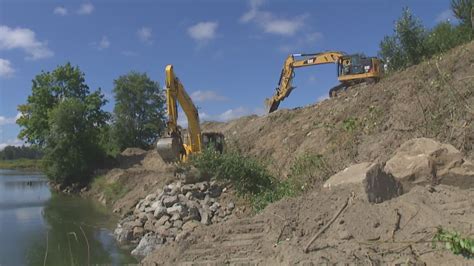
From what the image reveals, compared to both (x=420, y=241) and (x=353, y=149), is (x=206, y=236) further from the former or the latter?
(x=353, y=149)

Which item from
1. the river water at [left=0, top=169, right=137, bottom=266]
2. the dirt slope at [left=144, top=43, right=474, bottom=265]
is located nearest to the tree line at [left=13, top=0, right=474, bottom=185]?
the river water at [left=0, top=169, right=137, bottom=266]

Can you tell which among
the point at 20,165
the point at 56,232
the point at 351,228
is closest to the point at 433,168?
the point at 351,228

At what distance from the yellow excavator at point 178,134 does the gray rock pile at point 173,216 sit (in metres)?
1.55

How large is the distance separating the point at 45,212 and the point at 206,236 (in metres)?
19.5

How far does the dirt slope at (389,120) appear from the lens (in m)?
11.2

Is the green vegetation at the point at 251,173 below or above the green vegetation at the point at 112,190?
above

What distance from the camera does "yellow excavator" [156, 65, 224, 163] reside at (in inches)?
731

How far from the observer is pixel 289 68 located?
29.5 metres

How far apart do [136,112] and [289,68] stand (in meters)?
21.1

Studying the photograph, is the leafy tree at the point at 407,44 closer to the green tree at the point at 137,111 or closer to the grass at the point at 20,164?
the green tree at the point at 137,111

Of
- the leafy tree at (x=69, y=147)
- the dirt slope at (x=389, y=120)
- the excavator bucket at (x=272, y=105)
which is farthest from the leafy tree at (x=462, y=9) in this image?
the leafy tree at (x=69, y=147)

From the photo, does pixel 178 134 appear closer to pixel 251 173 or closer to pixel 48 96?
pixel 251 173

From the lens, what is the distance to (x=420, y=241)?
5.52 meters

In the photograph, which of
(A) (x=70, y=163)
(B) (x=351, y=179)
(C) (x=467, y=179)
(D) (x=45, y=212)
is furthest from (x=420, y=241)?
(A) (x=70, y=163)
